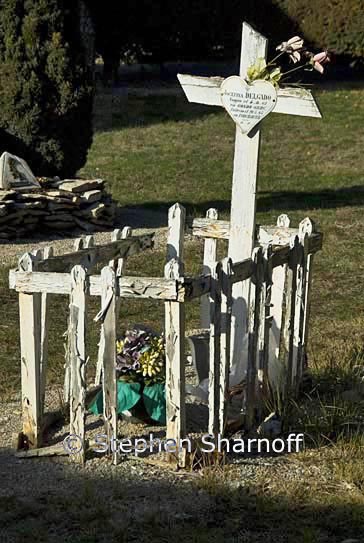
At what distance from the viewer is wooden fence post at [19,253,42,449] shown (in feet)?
16.0

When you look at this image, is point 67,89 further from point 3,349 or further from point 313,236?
point 313,236

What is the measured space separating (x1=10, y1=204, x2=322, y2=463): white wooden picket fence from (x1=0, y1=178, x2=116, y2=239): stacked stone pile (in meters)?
4.95

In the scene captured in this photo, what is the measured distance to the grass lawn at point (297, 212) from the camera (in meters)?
4.51

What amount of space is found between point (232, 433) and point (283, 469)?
0.43 metres

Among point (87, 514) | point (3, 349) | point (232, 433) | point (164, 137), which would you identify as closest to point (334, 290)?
point (3, 349)

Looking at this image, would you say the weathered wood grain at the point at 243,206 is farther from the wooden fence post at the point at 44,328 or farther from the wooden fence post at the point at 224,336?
the wooden fence post at the point at 44,328

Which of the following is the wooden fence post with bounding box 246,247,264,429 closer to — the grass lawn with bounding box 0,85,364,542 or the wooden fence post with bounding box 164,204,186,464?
the grass lawn with bounding box 0,85,364,542

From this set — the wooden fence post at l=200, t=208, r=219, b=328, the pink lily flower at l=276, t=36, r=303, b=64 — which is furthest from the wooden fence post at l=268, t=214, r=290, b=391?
the pink lily flower at l=276, t=36, r=303, b=64

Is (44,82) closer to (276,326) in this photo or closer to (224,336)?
(276,326)

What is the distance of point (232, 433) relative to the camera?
17.0ft

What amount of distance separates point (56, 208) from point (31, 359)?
6.13 meters

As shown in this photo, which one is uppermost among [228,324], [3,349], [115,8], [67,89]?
[115,8]

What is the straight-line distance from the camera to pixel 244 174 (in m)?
5.72

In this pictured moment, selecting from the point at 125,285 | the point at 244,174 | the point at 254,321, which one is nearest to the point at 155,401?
the point at 254,321
